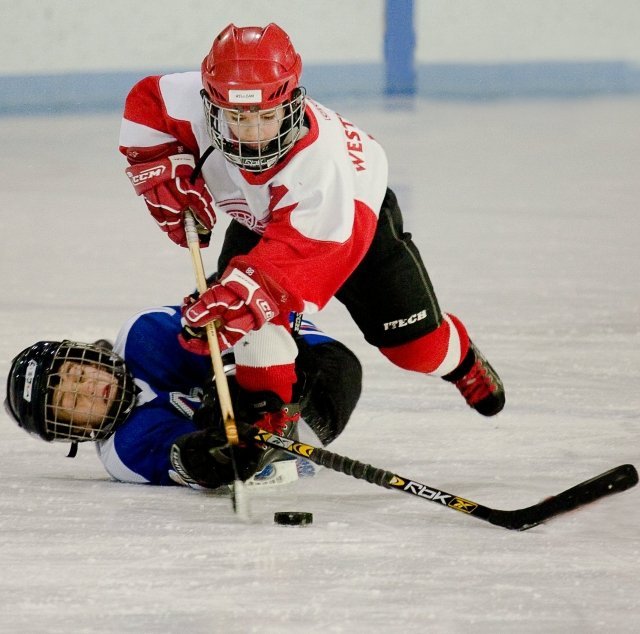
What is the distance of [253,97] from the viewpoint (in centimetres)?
212

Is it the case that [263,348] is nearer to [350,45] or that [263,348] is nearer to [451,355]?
[451,355]

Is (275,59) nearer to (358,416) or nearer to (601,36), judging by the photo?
(358,416)

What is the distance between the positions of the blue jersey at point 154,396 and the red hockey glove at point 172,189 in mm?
193

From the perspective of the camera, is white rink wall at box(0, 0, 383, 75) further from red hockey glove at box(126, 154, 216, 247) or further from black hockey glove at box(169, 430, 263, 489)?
black hockey glove at box(169, 430, 263, 489)

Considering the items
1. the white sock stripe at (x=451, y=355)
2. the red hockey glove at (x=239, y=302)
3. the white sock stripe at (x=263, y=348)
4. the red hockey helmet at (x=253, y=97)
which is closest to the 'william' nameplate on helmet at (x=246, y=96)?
the red hockey helmet at (x=253, y=97)

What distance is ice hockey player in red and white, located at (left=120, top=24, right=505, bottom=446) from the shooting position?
6.98 feet

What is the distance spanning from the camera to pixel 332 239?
2156 millimetres

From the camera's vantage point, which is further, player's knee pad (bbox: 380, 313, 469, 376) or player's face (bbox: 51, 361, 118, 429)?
player's knee pad (bbox: 380, 313, 469, 376)

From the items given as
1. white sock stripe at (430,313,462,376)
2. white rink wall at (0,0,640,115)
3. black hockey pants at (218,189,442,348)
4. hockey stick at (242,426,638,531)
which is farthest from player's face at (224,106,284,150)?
white rink wall at (0,0,640,115)

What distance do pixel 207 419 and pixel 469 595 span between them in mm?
720

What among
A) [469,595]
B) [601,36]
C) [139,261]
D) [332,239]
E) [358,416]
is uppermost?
[332,239]

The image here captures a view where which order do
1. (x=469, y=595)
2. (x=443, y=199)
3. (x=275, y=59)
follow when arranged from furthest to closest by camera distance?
(x=443, y=199) < (x=275, y=59) < (x=469, y=595)

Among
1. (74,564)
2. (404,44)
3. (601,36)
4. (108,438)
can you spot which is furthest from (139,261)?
(601,36)

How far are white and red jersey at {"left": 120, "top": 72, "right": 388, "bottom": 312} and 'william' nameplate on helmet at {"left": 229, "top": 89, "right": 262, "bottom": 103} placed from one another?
14 cm
